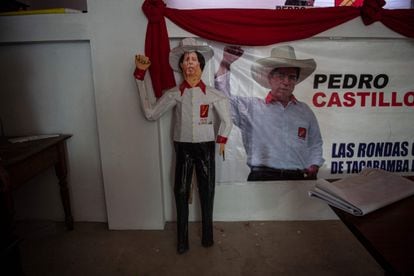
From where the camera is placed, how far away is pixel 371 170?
1.23 meters

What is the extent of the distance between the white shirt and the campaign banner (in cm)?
31

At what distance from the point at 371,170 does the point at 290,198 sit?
1.14 m

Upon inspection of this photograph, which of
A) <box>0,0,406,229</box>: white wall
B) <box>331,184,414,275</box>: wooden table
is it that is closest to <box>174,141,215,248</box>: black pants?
<box>0,0,406,229</box>: white wall

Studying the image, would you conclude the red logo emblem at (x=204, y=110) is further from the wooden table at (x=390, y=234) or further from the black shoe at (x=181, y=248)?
the wooden table at (x=390, y=234)

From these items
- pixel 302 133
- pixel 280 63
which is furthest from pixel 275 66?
pixel 302 133

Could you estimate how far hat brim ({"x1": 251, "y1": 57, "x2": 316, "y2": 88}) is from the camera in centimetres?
210

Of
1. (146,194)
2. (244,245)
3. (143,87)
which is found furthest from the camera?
(146,194)

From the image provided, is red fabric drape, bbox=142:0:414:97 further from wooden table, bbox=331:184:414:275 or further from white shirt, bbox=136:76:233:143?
wooden table, bbox=331:184:414:275

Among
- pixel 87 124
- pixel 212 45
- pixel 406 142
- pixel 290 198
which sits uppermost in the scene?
pixel 212 45

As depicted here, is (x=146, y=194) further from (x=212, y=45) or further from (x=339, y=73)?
(x=339, y=73)

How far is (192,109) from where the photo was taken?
1.82 m

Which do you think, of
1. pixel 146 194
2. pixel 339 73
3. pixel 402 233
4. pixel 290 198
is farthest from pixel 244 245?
pixel 339 73

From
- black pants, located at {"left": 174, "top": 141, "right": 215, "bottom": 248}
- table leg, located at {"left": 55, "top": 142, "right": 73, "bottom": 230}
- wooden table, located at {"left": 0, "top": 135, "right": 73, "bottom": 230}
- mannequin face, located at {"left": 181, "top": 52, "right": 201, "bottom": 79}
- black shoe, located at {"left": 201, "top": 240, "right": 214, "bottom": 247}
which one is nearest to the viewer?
wooden table, located at {"left": 0, "top": 135, "right": 73, "bottom": 230}

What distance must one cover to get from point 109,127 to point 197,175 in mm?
767
